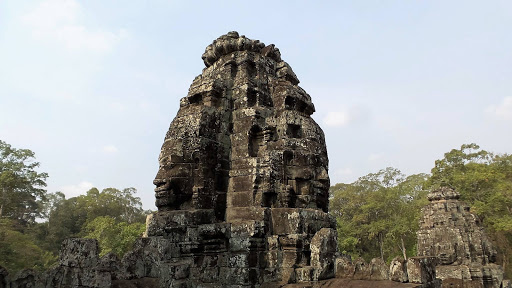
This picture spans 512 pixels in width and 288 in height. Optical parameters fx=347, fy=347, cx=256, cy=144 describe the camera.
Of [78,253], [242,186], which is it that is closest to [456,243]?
[242,186]

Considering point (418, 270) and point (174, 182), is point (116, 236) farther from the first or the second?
point (418, 270)

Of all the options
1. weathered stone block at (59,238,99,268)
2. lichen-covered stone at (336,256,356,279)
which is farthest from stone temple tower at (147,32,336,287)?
weathered stone block at (59,238,99,268)

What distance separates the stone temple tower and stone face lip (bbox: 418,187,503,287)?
6.90 meters

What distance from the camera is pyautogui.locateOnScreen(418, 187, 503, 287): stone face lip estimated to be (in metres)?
10.4

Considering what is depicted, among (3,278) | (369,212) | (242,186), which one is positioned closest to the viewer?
(3,278)

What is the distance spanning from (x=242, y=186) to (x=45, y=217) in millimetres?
44812

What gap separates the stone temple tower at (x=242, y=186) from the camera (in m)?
5.27

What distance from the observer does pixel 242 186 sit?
19.8 ft

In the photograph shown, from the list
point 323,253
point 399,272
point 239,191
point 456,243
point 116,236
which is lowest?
point 399,272

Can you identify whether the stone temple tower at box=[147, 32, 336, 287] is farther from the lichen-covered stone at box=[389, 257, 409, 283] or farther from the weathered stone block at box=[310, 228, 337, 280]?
the lichen-covered stone at box=[389, 257, 409, 283]

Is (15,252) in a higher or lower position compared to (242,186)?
lower

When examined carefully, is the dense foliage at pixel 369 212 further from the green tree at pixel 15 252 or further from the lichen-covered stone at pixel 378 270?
the lichen-covered stone at pixel 378 270

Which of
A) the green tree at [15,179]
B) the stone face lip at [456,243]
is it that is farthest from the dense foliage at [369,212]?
the stone face lip at [456,243]

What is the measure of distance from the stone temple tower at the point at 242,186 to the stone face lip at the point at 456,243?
690cm
